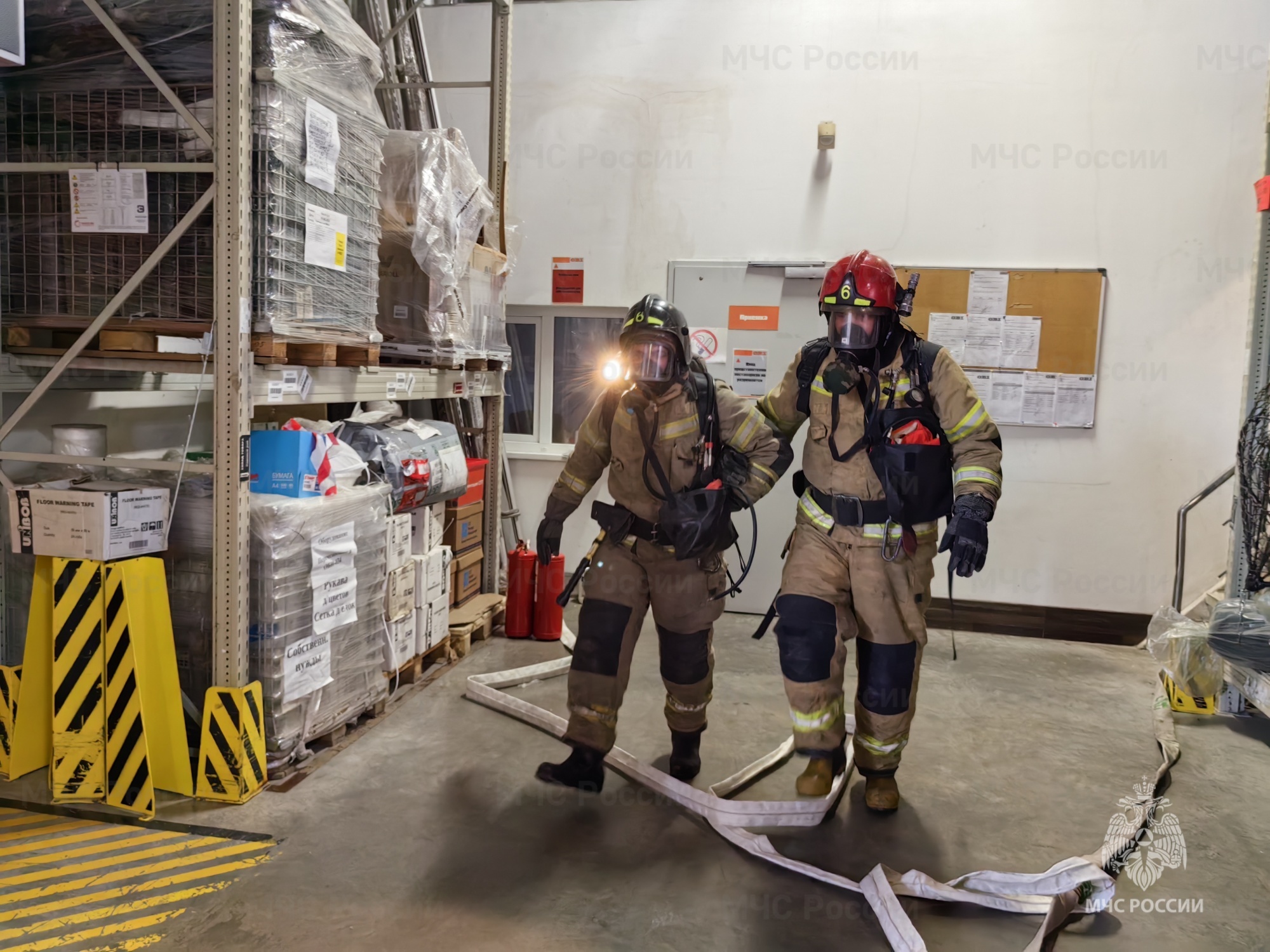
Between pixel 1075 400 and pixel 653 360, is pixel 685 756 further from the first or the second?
pixel 1075 400

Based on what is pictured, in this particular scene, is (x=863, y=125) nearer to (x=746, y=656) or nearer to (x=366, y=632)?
(x=746, y=656)

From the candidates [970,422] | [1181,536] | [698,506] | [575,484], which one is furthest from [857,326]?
[1181,536]

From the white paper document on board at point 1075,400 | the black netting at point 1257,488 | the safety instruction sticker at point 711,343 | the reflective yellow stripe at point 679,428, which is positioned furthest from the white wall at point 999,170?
the reflective yellow stripe at point 679,428

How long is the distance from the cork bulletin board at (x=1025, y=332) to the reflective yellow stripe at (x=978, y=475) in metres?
2.86

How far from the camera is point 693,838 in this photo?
3373 mm

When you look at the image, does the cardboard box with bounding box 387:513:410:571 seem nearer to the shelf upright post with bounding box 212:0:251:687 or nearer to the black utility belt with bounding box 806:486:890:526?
the shelf upright post with bounding box 212:0:251:687

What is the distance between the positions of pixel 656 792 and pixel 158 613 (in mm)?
2101

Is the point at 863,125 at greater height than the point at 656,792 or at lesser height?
greater

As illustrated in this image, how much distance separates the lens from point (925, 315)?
243 inches

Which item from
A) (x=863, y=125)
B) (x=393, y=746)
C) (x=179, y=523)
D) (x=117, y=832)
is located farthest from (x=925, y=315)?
(x=117, y=832)

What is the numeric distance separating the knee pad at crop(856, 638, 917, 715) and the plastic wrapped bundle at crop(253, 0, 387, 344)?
8.86ft

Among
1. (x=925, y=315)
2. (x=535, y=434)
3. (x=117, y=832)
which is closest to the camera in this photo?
(x=117, y=832)

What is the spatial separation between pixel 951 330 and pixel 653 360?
3.38 meters

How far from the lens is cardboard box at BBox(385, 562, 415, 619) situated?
446 centimetres
